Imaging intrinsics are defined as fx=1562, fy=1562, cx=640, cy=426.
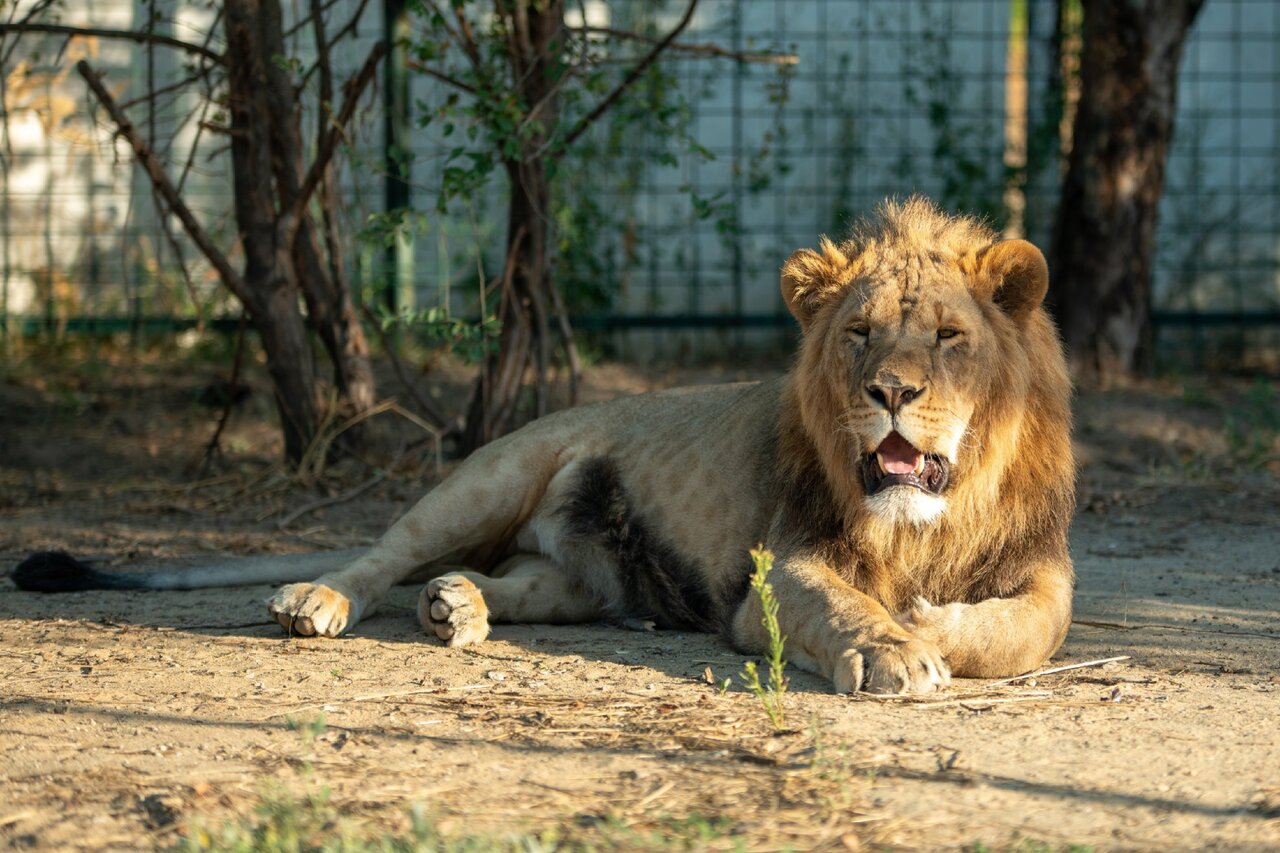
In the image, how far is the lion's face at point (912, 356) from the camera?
366 centimetres

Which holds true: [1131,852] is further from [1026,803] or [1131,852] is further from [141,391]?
[141,391]

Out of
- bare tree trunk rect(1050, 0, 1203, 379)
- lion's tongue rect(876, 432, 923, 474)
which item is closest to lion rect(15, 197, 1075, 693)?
lion's tongue rect(876, 432, 923, 474)

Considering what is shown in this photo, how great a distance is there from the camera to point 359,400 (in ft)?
23.2

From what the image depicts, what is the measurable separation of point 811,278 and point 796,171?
606 centimetres

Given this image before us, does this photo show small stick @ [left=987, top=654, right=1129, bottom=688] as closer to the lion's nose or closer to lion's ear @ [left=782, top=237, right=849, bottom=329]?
the lion's nose

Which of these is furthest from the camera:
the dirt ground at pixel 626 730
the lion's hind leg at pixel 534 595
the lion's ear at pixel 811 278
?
the lion's hind leg at pixel 534 595

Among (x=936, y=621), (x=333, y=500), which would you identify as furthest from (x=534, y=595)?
(x=333, y=500)

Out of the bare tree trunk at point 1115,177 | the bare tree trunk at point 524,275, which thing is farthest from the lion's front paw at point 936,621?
the bare tree trunk at point 1115,177

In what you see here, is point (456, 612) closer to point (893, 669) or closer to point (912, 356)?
point (893, 669)

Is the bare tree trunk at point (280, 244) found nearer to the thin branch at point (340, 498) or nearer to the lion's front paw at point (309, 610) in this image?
the thin branch at point (340, 498)

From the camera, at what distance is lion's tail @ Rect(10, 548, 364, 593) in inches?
192

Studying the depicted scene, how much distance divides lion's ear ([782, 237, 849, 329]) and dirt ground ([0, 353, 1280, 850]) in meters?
0.96

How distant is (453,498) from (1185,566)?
8.45ft

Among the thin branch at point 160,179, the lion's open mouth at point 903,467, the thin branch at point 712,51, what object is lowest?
the lion's open mouth at point 903,467
